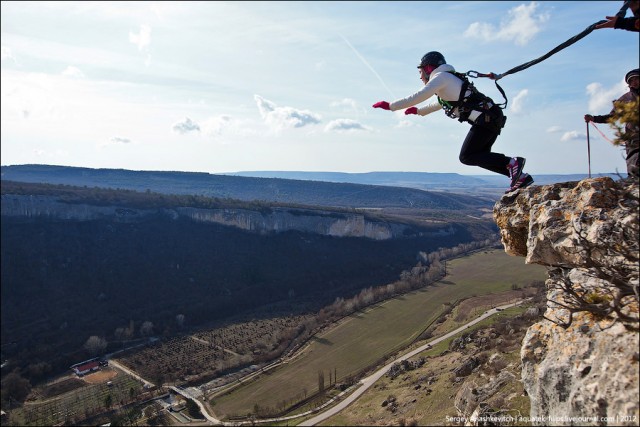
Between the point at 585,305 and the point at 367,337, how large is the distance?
2236 inches

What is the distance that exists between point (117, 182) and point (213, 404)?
168824 mm

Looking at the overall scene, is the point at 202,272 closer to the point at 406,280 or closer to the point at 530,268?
the point at 406,280

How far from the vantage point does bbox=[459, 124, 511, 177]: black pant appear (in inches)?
306

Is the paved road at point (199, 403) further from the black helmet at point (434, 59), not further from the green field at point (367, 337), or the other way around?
the black helmet at point (434, 59)

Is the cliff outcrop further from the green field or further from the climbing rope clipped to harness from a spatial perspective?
the green field

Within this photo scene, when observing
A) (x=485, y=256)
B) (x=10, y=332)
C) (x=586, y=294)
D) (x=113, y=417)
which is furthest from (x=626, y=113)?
(x=485, y=256)

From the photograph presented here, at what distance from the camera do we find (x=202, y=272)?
3750 inches

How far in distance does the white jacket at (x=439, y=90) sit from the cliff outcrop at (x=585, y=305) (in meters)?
2.08

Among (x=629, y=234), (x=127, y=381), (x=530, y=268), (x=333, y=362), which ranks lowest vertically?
(x=127, y=381)

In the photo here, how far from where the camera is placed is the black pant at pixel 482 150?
7.78m

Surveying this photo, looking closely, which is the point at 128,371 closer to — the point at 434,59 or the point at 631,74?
the point at 434,59

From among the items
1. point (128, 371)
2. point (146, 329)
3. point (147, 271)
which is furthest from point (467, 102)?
point (147, 271)

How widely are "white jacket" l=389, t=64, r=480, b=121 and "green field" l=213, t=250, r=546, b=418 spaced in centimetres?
3942

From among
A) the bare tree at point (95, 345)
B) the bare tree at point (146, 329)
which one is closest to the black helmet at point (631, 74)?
the bare tree at point (95, 345)
